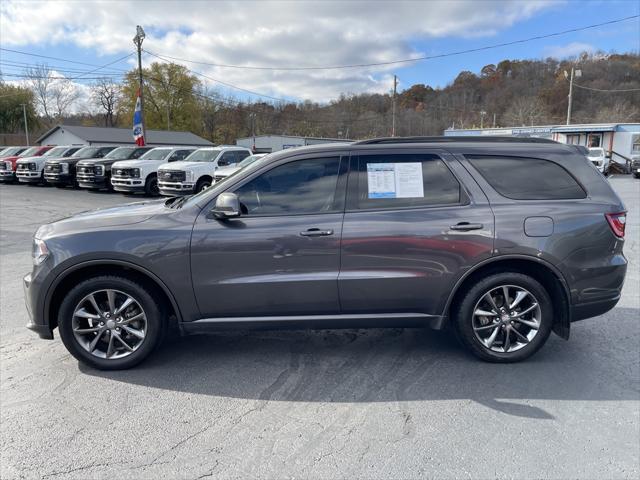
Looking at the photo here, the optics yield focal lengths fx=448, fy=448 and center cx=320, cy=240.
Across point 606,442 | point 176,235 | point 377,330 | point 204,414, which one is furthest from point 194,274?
point 606,442

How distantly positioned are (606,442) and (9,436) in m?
3.72

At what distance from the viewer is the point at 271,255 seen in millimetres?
3463

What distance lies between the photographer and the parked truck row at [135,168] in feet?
51.5

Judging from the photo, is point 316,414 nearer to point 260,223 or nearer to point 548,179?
point 260,223

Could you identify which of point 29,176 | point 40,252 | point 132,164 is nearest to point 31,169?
point 29,176

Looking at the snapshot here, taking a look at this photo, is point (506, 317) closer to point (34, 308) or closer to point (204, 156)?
point (34, 308)

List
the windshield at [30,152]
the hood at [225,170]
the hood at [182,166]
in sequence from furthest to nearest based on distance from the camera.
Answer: the windshield at [30,152] → the hood at [182,166] → the hood at [225,170]

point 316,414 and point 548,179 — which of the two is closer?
point 316,414

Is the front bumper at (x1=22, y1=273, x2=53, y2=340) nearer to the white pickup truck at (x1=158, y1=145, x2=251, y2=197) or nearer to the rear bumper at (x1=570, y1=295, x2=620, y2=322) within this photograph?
the rear bumper at (x1=570, y1=295, x2=620, y2=322)

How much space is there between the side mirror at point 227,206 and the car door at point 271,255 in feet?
0.23

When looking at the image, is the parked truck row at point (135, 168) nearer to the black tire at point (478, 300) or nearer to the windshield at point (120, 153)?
the windshield at point (120, 153)

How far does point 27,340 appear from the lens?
4.18m

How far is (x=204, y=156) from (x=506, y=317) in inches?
603

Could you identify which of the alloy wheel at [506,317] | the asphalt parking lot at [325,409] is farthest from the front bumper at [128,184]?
the alloy wheel at [506,317]
